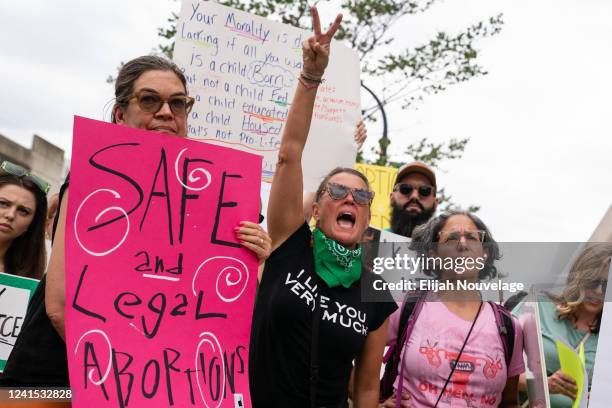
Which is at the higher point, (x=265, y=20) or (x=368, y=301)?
(x=265, y=20)

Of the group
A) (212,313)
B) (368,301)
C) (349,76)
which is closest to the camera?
(212,313)

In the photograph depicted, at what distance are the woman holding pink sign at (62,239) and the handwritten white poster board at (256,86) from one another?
6.81 feet

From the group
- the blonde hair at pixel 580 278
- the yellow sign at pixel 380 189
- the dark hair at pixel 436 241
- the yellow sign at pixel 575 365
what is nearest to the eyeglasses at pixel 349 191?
the dark hair at pixel 436 241

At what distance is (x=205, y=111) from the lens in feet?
14.4

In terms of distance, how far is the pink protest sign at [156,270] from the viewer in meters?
1.97

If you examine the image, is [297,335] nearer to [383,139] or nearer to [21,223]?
[21,223]

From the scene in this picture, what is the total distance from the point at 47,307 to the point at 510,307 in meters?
2.07

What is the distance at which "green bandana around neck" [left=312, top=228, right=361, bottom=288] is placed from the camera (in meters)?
2.82

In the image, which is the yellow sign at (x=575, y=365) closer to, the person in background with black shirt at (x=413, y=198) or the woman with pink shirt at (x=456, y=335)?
the woman with pink shirt at (x=456, y=335)

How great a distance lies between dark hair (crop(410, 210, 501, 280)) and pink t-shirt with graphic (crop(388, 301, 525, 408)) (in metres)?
0.18

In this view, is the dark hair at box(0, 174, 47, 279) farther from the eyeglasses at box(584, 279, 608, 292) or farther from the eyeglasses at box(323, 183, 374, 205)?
the eyeglasses at box(584, 279, 608, 292)

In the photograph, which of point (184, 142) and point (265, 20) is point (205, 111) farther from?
point (184, 142)

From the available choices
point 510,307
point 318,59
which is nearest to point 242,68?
point 318,59

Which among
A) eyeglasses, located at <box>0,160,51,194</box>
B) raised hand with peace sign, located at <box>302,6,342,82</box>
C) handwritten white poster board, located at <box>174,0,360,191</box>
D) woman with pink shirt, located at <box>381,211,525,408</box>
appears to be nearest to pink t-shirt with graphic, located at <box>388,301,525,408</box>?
woman with pink shirt, located at <box>381,211,525,408</box>
